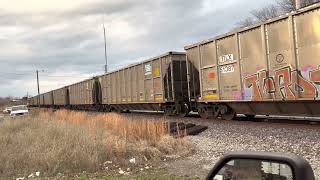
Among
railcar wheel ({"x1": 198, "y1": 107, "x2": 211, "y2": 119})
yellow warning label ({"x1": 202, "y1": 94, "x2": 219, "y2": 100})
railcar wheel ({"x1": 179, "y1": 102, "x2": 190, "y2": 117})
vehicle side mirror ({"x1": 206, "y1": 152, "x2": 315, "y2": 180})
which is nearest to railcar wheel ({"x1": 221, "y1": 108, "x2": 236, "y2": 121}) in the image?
yellow warning label ({"x1": 202, "y1": 94, "x2": 219, "y2": 100})

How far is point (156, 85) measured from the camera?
27391mm

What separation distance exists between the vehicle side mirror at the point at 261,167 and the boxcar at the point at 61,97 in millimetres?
63703

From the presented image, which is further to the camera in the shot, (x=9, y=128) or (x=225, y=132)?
(x=9, y=128)

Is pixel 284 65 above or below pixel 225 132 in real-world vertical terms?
above

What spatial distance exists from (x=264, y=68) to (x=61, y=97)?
5671cm

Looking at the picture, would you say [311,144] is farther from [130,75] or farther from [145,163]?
[130,75]

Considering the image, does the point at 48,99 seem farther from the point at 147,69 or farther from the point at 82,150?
the point at 82,150

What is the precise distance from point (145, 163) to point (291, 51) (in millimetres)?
6898

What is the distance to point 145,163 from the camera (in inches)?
419

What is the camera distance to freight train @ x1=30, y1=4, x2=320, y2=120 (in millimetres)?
14406

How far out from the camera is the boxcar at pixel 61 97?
65.7 metres

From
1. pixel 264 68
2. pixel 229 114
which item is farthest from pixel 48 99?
pixel 264 68

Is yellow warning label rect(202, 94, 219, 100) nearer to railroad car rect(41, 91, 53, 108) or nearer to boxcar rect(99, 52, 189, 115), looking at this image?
boxcar rect(99, 52, 189, 115)

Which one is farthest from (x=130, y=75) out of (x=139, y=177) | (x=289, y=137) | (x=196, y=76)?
(x=139, y=177)
